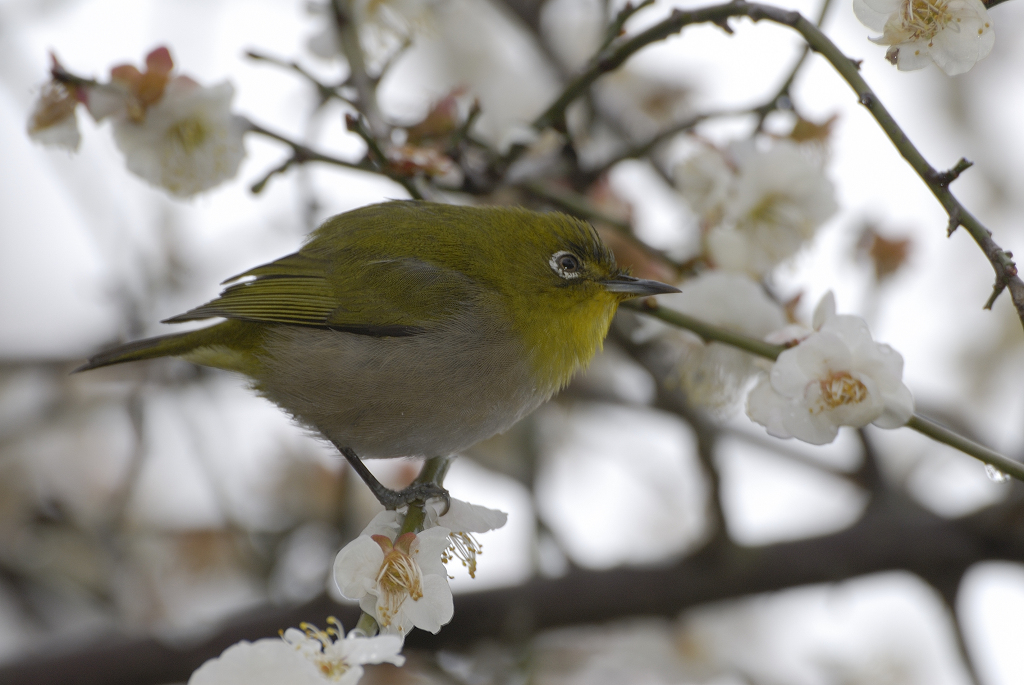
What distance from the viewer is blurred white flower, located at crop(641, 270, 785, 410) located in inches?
103

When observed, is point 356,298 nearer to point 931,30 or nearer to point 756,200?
point 756,200

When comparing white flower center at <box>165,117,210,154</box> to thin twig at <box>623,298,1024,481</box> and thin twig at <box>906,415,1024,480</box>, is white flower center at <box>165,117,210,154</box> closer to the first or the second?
thin twig at <box>623,298,1024,481</box>

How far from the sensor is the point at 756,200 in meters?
2.94

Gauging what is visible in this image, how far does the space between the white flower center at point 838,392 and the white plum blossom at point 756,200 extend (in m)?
0.80

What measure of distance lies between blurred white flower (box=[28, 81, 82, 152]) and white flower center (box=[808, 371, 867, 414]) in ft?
7.30

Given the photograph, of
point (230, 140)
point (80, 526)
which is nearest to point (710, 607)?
point (230, 140)

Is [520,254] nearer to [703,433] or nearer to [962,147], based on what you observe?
[703,433]

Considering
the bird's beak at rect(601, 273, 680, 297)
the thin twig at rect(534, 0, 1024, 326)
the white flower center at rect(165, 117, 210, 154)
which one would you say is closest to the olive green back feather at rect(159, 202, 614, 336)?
the bird's beak at rect(601, 273, 680, 297)

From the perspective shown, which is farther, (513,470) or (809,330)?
(513,470)

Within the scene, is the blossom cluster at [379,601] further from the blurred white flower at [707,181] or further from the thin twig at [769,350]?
the blurred white flower at [707,181]

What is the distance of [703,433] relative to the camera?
10.9 feet

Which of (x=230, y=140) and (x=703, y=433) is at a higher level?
(x=230, y=140)

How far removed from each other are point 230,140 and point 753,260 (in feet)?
5.65

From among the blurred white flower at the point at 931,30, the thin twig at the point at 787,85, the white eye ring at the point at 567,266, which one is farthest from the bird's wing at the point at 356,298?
the blurred white flower at the point at 931,30
